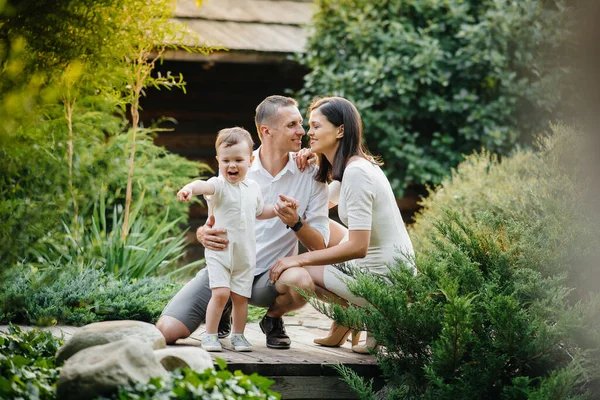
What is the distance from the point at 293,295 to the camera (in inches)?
166

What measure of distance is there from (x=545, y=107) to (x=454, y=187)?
83.4 inches

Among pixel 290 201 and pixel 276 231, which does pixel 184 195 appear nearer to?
pixel 290 201

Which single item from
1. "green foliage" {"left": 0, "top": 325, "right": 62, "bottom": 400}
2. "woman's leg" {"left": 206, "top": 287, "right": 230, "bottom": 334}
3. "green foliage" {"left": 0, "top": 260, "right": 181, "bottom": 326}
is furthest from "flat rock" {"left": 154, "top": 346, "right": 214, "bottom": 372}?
"green foliage" {"left": 0, "top": 260, "right": 181, "bottom": 326}

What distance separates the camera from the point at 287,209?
422cm

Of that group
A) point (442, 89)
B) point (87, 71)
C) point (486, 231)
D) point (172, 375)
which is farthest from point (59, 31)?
point (442, 89)

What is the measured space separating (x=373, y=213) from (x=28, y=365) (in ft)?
6.03

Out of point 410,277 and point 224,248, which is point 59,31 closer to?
point 224,248

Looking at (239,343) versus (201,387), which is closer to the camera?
(201,387)

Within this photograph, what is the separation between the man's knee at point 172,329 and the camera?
13.9ft

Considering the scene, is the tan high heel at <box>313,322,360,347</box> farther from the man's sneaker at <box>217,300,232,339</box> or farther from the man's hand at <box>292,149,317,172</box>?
the man's hand at <box>292,149,317,172</box>

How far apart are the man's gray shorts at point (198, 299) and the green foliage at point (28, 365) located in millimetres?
654

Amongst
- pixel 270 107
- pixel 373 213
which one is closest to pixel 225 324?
pixel 373 213

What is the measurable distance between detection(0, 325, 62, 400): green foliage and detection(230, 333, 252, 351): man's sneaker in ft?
2.77

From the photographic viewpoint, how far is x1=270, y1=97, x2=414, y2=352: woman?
408 cm
